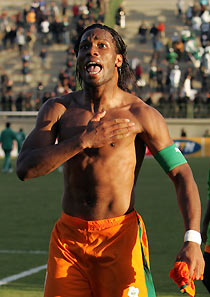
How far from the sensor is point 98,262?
4.93 m

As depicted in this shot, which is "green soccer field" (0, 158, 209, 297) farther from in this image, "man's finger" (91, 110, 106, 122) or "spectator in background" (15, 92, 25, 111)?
"spectator in background" (15, 92, 25, 111)

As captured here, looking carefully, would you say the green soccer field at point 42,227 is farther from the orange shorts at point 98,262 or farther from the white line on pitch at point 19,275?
the orange shorts at point 98,262

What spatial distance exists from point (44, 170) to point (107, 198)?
0.51m

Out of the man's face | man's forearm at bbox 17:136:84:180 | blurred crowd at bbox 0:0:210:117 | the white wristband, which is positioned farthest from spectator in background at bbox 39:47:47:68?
the white wristband

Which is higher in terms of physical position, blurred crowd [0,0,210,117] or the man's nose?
the man's nose

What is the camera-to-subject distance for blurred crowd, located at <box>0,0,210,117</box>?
41.8 meters

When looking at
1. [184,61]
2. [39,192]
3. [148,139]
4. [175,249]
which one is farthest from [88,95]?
[184,61]

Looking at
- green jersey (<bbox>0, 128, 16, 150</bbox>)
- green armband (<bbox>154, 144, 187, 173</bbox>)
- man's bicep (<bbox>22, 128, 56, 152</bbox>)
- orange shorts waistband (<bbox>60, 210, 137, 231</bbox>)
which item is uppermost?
man's bicep (<bbox>22, 128, 56, 152</bbox>)

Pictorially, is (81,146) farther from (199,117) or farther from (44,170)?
(199,117)

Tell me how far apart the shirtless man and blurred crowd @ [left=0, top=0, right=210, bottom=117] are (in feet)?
111

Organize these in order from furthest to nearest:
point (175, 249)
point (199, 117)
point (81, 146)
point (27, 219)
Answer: point (199, 117) → point (27, 219) → point (175, 249) → point (81, 146)

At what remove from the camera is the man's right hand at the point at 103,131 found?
4707 mm

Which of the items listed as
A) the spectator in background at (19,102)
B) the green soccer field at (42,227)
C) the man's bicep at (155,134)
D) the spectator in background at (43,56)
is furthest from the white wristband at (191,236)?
the spectator in background at (43,56)

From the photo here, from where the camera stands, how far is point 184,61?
148 ft
